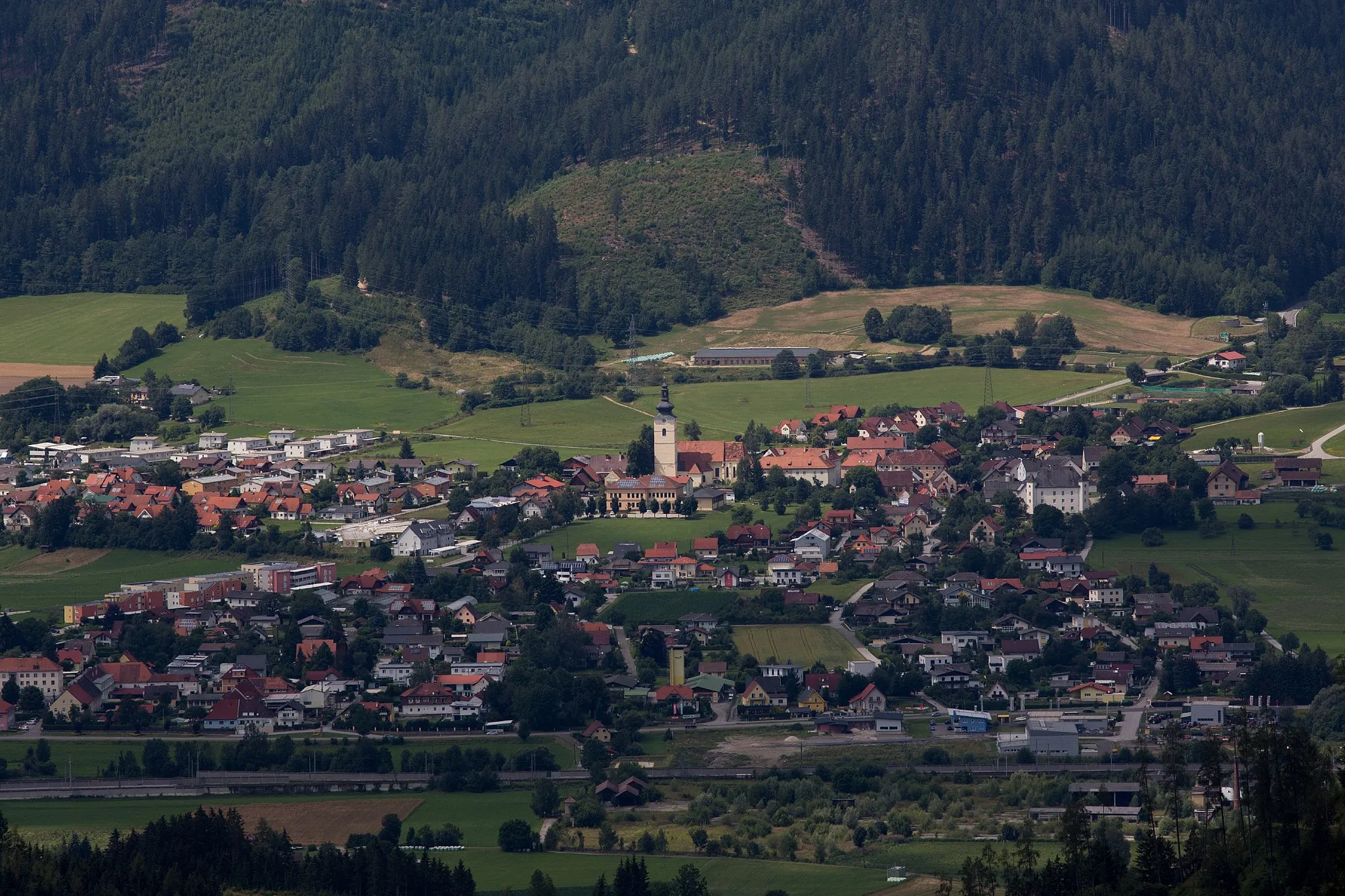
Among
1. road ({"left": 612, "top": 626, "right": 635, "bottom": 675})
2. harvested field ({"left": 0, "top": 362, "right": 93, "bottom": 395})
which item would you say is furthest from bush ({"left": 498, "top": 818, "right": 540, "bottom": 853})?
harvested field ({"left": 0, "top": 362, "right": 93, "bottom": 395})

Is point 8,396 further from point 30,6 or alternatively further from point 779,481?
point 30,6

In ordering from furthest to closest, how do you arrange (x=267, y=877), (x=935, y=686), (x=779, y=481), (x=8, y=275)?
(x=8, y=275), (x=779, y=481), (x=935, y=686), (x=267, y=877)

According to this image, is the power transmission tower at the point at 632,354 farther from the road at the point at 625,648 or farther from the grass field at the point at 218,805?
the grass field at the point at 218,805

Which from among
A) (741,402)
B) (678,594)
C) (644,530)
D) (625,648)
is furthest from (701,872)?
(741,402)

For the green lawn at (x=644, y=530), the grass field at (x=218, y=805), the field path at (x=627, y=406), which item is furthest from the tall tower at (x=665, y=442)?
the grass field at (x=218, y=805)

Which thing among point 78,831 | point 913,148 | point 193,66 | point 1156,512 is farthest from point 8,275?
point 78,831

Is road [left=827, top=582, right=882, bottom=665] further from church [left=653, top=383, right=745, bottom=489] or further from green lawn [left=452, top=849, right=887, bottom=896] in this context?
green lawn [left=452, top=849, right=887, bottom=896]
